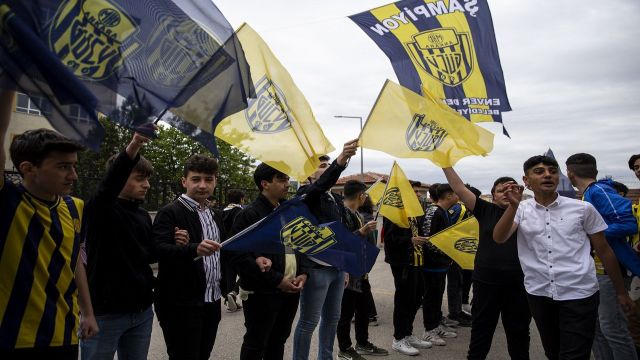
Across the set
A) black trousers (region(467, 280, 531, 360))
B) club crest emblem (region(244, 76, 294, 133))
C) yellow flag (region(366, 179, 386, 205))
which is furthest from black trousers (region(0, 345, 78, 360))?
yellow flag (region(366, 179, 386, 205))

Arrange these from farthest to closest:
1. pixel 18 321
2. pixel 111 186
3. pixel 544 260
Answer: pixel 544 260, pixel 111 186, pixel 18 321

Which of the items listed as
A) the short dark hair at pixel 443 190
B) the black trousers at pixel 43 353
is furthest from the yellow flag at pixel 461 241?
the black trousers at pixel 43 353

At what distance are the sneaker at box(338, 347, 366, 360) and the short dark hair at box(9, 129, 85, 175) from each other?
3.83 metres

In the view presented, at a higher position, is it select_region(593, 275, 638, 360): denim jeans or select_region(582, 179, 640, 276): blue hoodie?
select_region(582, 179, 640, 276): blue hoodie

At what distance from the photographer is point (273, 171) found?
139 inches

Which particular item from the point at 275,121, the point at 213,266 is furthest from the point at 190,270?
the point at 275,121

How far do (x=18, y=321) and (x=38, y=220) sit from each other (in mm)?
448

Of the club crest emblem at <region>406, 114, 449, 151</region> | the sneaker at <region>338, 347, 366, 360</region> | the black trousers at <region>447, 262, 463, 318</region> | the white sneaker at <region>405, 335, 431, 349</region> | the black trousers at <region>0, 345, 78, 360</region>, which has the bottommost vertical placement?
the white sneaker at <region>405, 335, 431, 349</region>

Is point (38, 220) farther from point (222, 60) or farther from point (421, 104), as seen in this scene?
point (421, 104)

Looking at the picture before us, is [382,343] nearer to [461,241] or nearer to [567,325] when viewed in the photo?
[461,241]

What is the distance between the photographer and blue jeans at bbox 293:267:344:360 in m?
3.71

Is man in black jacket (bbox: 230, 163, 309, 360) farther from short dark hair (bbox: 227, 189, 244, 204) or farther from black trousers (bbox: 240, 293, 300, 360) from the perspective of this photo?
short dark hair (bbox: 227, 189, 244, 204)

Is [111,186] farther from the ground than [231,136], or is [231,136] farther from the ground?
[231,136]

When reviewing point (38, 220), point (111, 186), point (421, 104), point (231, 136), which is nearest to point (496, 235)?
point (421, 104)
